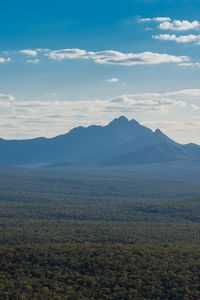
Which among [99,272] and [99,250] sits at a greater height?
[99,250]

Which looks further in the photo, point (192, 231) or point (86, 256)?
point (192, 231)

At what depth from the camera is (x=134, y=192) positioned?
165875 millimetres

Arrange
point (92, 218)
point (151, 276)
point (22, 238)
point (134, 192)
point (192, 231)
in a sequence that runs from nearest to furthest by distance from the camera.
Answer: point (151, 276) < point (22, 238) < point (192, 231) < point (92, 218) < point (134, 192)

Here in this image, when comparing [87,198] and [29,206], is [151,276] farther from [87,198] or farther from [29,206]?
[87,198]

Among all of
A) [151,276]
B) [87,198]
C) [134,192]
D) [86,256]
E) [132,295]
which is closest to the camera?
[132,295]

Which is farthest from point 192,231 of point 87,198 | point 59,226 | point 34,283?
point 87,198

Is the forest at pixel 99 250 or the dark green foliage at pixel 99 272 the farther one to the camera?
the forest at pixel 99 250

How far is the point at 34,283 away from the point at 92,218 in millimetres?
59807

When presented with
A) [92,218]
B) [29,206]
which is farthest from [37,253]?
[29,206]

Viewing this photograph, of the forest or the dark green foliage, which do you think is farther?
the forest

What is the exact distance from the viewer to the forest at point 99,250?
4297 centimetres

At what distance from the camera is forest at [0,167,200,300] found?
43.0m

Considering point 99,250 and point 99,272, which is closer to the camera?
point 99,272

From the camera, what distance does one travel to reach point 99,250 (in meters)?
54.7
